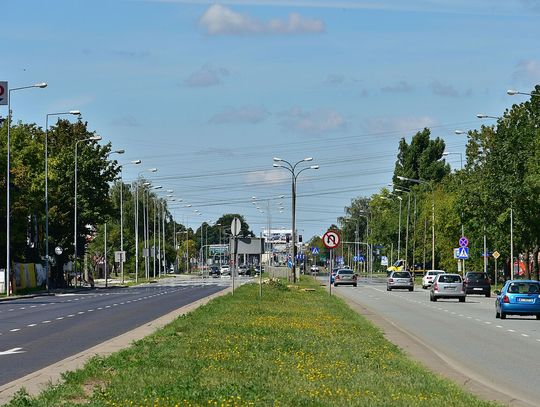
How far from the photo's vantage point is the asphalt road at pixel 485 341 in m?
19.0

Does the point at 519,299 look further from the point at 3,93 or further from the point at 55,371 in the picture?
the point at 3,93

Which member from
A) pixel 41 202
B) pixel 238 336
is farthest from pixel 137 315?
pixel 41 202

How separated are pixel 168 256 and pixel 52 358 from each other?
149610mm

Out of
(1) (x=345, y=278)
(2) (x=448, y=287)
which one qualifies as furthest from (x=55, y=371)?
(1) (x=345, y=278)

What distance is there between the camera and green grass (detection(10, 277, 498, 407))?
43.1 ft

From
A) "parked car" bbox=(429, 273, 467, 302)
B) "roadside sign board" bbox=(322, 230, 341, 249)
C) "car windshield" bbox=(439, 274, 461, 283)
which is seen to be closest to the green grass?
"roadside sign board" bbox=(322, 230, 341, 249)

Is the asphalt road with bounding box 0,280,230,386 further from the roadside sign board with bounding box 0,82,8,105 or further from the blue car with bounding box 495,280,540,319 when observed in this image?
the roadside sign board with bounding box 0,82,8,105

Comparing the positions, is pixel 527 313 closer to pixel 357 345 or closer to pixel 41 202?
pixel 357 345

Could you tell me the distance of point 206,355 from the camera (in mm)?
19391

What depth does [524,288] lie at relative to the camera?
4125 centimetres

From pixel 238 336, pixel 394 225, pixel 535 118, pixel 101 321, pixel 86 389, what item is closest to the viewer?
pixel 86 389

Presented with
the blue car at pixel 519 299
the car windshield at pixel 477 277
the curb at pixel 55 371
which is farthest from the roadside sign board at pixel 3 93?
the curb at pixel 55 371

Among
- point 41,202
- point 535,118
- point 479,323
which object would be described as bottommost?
point 479,323

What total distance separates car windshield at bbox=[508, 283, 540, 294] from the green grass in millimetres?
14489
